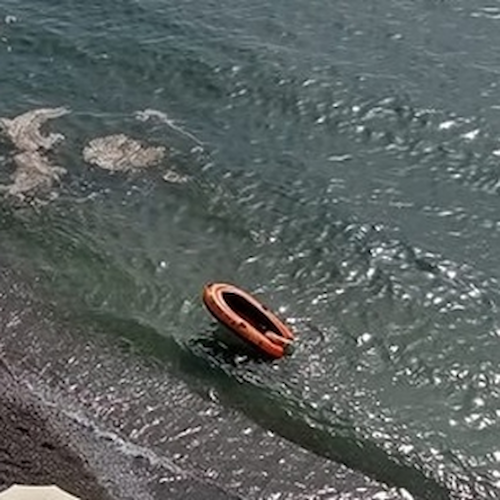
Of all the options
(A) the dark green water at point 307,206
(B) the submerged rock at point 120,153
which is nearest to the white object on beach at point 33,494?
(A) the dark green water at point 307,206

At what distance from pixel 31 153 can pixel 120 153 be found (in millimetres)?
2360

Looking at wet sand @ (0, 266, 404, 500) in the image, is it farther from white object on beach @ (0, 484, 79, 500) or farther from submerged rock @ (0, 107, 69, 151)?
submerged rock @ (0, 107, 69, 151)

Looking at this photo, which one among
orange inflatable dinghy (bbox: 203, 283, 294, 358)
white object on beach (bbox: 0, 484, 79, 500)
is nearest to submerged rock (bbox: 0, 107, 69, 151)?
orange inflatable dinghy (bbox: 203, 283, 294, 358)

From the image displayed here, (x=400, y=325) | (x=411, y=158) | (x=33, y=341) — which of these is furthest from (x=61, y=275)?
(x=411, y=158)

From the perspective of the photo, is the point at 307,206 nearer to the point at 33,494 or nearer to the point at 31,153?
the point at 31,153

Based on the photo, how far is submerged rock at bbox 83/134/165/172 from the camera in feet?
96.7

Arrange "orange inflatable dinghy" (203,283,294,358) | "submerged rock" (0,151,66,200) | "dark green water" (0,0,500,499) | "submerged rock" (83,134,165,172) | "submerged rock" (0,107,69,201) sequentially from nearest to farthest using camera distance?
"dark green water" (0,0,500,499) < "orange inflatable dinghy" (203,283,294,358) < "submerged rock" (0,151,66,200) < "submerged rock" (0,107,69,201) < "submerged rock" (83,134,165,172)

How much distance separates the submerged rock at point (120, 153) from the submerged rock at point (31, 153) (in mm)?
981

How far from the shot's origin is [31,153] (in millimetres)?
29641

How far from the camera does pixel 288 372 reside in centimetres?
2322

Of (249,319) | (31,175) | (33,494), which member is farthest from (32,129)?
(33,494)

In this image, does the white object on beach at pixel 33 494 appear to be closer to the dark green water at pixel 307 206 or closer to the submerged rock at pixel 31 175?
the dark green water at pixel 307 206

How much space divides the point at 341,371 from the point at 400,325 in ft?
6.61

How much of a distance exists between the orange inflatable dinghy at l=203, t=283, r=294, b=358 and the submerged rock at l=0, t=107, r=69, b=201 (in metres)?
6.79
